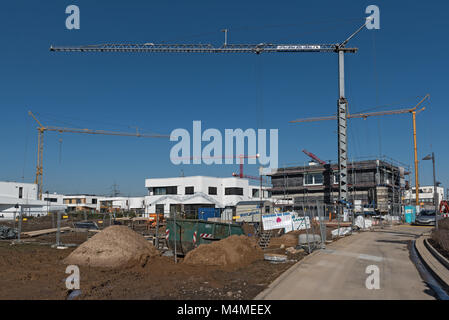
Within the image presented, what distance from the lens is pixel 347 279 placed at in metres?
10.8

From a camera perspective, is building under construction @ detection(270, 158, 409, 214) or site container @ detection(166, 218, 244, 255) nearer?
site container @ detection(166, 218, 244, 255)

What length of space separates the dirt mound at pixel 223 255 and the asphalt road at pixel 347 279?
235cm

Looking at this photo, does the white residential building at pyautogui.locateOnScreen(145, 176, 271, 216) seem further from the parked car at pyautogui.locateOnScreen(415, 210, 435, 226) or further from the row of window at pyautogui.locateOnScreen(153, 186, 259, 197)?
the parked car at pyautogui.locateOnScreen(415, 210, 435, 226)

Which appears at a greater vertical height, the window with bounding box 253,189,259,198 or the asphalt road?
the window with bounding box 253,189,259,198

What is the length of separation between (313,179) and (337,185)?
4198 mm

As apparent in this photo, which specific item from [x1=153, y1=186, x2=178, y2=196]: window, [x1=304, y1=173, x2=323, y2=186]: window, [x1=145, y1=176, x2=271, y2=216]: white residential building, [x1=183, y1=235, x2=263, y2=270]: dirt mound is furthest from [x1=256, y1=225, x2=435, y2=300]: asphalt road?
[x1=153, y1=186, x2=178, y2=196]: window

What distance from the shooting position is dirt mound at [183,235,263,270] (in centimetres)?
1377

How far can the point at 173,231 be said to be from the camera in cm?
1606

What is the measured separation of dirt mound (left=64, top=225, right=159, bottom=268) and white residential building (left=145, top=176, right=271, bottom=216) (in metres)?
50.0

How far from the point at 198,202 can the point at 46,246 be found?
45812 millimetres

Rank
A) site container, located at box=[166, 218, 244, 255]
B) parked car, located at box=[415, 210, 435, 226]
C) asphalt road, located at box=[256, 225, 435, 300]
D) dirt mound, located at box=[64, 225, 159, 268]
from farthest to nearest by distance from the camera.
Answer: parked car, located at box=[415, 210, 435, 226] < site container, located at box=[166, 218, 244, 255] < dirt mound, located at box=[64, 225, 159, 268] < asphalt road, located at box=[256, 225, 435, 300]

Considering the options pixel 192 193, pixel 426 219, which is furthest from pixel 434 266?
pixel 192 193

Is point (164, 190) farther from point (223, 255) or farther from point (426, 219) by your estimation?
point (223, 255)

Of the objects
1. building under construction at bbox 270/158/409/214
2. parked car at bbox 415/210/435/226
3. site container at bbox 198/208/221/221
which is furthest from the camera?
building under construction at bbox 270/158/409/214
